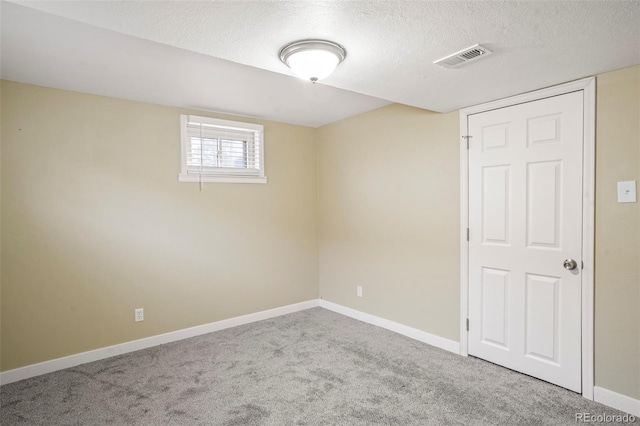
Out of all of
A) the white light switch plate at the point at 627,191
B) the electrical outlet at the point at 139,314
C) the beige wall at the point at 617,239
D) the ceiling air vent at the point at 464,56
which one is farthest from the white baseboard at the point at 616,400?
the electrical outlet at the point at 139,314

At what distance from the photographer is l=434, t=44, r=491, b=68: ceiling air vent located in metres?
1.86

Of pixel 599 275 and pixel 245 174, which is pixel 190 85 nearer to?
pixel 245 174

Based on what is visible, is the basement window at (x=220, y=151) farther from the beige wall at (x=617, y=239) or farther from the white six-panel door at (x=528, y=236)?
the beige wall at (x=617, y=239)

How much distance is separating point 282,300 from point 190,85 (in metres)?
2.71

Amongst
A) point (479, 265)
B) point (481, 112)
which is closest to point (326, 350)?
point (479, 265)

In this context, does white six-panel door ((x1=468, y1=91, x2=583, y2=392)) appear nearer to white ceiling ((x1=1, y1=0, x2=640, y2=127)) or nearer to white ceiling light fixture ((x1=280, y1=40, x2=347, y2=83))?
white ceiling ((x1=1, y1=0, x2=640, y2=127))

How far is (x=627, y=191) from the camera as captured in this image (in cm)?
214

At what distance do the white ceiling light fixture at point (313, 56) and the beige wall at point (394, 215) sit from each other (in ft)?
5.41

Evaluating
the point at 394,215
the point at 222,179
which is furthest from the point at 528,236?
the point at 222,179

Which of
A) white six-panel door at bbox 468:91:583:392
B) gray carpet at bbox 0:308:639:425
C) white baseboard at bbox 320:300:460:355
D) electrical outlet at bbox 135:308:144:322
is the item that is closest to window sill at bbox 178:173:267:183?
electrical outlet at bbox 135:308:144:322

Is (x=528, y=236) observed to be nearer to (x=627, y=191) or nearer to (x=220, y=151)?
(x=627, y=191)

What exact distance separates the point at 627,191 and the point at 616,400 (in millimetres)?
1376

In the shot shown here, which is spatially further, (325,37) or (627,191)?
(627,191)

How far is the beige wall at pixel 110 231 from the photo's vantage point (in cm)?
272
